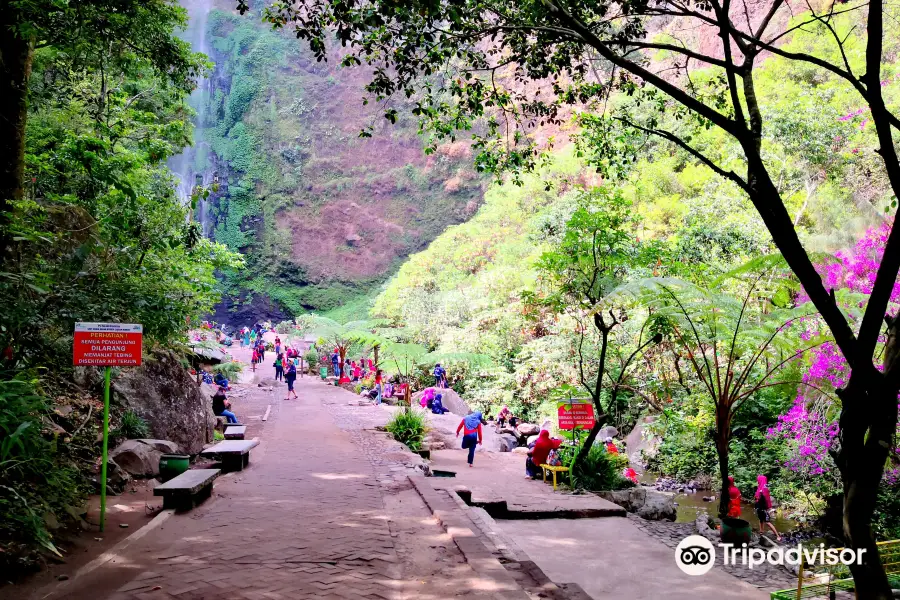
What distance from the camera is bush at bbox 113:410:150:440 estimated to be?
887cm

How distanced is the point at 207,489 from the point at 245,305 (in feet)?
151

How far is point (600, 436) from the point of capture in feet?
57.0

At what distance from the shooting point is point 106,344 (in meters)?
5.96

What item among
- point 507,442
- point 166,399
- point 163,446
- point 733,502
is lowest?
point 507,442

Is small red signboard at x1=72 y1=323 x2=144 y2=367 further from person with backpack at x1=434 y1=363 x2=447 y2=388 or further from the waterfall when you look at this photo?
the waterfall

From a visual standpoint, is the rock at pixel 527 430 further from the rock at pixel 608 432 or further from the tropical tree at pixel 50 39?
the tropical tree at pixel 50 39

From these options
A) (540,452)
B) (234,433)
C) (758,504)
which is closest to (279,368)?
(234,433)

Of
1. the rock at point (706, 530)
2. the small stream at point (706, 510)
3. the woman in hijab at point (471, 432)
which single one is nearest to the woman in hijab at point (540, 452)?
the woman in hijab at point (471, 432)

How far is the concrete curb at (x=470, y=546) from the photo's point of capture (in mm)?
4266

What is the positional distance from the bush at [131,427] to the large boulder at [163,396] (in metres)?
0.19

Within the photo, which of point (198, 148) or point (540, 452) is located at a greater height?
point (198, 148)

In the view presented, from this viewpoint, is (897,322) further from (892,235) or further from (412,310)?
(412,310)

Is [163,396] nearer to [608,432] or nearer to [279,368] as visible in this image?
[608,432]

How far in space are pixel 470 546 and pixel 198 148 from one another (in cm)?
5696
